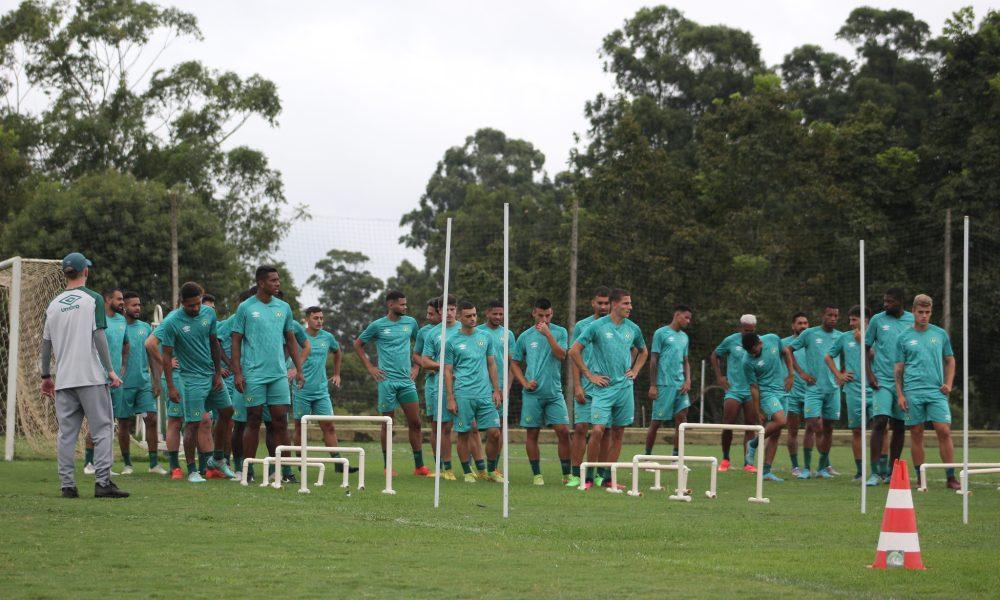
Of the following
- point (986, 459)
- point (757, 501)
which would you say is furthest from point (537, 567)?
point (986, 459)

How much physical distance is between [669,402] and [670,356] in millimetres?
599

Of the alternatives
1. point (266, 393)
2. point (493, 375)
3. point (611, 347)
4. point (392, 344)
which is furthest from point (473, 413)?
point (266, 393)

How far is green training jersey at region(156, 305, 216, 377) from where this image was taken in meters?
14.9

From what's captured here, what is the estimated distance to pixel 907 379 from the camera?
1545cm

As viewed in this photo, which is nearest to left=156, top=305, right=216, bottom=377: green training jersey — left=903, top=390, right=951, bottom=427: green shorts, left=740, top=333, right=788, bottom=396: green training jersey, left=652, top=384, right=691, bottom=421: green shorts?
left=652, top=384, right=691, bottom=421: green shorts

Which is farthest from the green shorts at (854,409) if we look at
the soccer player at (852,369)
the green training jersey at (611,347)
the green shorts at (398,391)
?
the green shorts at (398,391)

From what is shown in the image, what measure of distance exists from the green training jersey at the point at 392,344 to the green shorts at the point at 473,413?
3.65 feet

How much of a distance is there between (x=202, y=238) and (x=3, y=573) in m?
24.3

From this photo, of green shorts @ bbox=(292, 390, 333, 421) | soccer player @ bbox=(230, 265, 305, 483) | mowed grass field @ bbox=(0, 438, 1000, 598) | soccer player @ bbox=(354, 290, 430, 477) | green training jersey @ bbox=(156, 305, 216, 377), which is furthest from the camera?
green shorts @ bbox=(292, 390, 333, 421)

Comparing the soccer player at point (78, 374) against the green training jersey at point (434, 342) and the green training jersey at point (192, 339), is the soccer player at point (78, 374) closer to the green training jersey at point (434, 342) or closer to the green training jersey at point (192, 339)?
the green training jersey at point (192, 339)

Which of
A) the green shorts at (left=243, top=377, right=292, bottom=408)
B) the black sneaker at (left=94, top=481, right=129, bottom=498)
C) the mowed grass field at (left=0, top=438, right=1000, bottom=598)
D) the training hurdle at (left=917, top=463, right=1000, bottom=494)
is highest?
the green shorts at (left=243, top=377, right=292, bottom=408)

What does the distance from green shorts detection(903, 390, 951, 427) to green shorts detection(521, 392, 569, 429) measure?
393 centimetres

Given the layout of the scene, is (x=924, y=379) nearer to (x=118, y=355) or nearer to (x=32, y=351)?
(x=118, y=355)

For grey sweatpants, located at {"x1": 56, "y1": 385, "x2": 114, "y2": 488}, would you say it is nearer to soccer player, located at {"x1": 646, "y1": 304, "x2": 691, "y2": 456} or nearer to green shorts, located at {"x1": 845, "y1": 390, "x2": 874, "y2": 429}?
soccer player, located at {"x1": 646, "y1": 304, "x2": 691, "y2": 456}
